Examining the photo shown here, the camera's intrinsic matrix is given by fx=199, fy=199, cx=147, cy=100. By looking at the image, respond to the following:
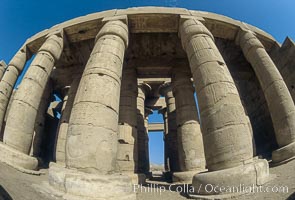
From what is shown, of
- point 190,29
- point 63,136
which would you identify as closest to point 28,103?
point 63,136

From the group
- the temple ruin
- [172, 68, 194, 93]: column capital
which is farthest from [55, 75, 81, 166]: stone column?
[172, 68, 194, 93]: column capital

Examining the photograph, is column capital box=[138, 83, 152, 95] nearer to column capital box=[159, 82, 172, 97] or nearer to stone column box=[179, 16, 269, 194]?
column capital box=[159, 82, 172, 97]

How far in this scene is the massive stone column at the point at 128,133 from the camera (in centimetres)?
843

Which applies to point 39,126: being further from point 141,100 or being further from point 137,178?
point 137,178

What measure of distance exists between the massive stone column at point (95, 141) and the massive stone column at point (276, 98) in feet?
16.9

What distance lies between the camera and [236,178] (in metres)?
4.26

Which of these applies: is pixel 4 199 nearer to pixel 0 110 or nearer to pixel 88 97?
pixel 88 97

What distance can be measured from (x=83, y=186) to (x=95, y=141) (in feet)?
3.40

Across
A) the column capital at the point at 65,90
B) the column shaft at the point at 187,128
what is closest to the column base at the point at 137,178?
the column shaft at the point at 187,128

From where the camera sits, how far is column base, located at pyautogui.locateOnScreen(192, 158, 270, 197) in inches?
166

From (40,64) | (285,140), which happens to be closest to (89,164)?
(40,64)

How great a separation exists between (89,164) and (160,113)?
14603 mm

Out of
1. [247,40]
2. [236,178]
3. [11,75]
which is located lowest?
[236,178]

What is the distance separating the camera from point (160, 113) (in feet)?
61.6
